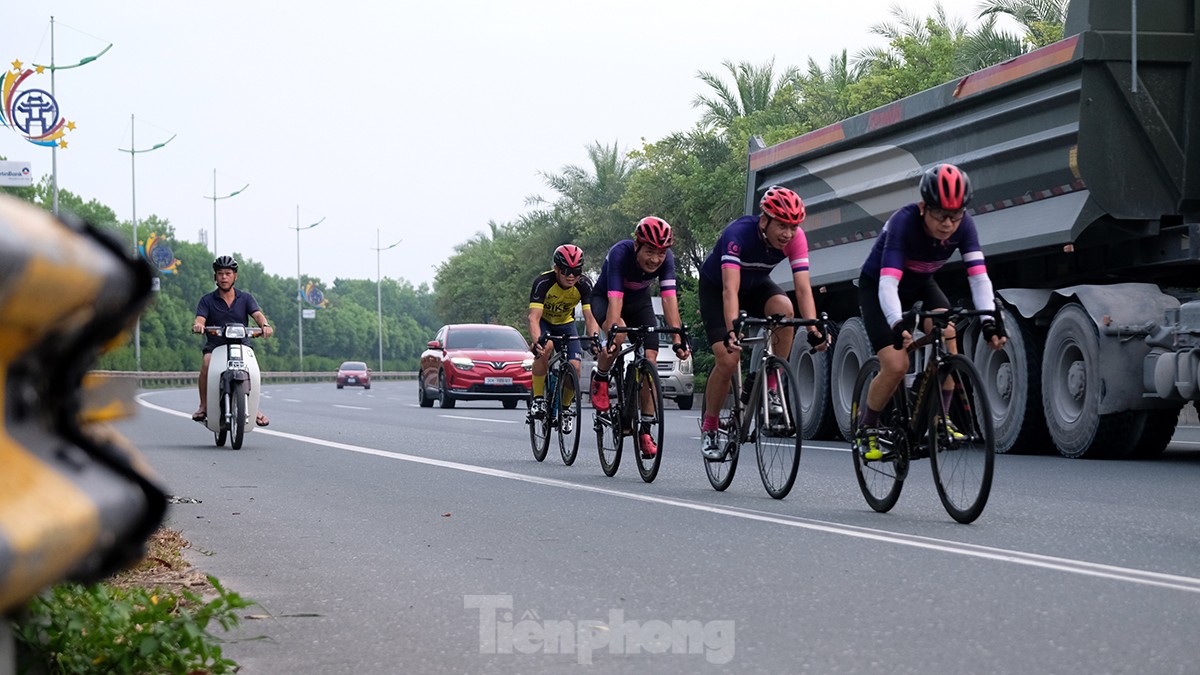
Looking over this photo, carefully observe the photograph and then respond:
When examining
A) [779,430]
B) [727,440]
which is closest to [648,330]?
[727,440]

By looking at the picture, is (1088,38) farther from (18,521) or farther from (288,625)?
(18,521)

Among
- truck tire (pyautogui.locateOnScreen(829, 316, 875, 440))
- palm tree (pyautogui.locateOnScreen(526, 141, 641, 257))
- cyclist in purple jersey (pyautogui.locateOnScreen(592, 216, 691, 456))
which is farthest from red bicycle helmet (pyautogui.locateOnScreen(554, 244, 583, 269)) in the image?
palm tree (pyautogui.locateOnScreen(526, 141, 641, 257))

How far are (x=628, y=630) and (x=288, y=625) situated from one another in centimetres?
115

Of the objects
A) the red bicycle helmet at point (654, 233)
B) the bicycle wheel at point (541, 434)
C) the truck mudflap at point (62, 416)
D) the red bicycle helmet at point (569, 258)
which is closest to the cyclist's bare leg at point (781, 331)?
the red bicycle helmet at point (654, 233)

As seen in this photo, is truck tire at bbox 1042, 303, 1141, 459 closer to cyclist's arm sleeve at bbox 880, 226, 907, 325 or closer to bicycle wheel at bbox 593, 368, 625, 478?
bicycle wheel at bbox 593, 368, 625, 478

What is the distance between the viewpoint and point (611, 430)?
454 inches

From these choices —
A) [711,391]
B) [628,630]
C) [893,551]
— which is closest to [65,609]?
→ [628,630]

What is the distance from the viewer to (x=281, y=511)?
9484 millimetres

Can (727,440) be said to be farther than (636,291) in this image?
No

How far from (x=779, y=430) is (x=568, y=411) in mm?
3458

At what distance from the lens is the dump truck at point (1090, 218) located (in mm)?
12070

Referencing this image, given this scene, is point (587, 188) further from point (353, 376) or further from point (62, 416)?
point (62, 416)

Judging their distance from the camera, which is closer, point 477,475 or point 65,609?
point 65,609

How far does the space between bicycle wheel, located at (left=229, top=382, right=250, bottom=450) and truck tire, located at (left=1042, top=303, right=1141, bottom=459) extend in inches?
285
